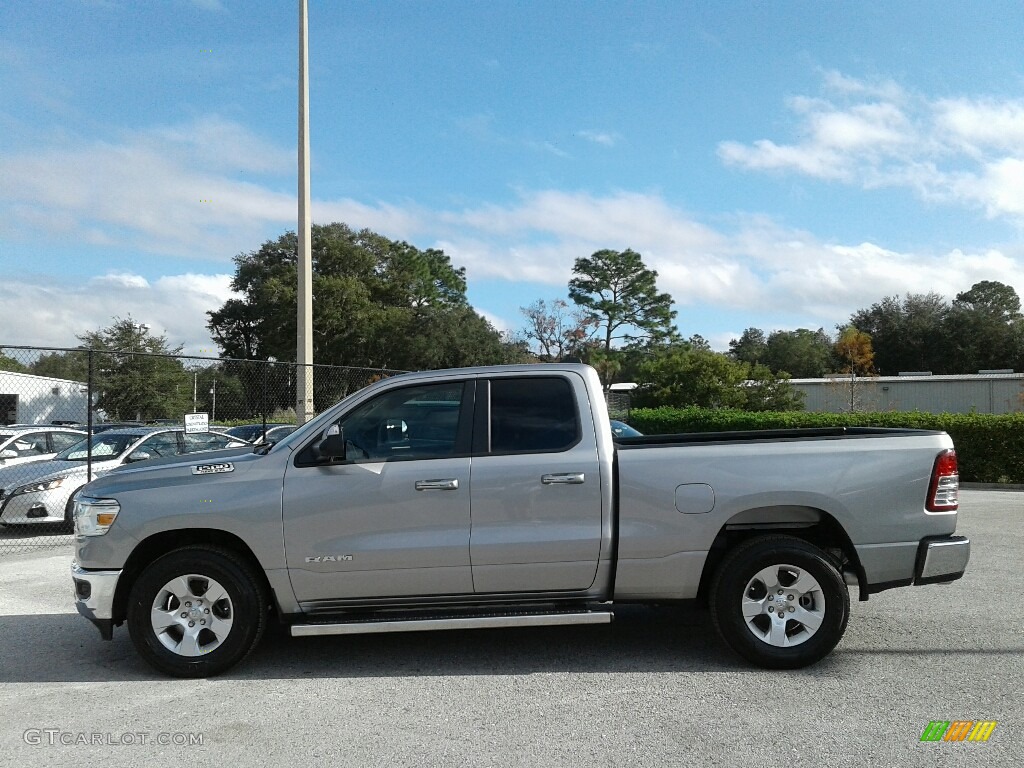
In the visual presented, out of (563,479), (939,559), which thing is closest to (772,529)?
(939,559)

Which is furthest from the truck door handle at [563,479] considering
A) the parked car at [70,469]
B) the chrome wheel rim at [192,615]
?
the parked car at [70,469]

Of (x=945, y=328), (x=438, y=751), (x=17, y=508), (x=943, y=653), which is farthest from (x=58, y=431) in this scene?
(x=945, y=328)

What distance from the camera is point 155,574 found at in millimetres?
5477

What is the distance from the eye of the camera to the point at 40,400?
28.1m

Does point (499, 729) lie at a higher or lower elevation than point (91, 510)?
lower

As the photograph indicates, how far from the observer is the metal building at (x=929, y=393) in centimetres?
4291

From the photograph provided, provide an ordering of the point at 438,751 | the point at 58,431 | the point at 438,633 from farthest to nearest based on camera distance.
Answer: the point at 58,431, the point at 438,633, the point at 438,751

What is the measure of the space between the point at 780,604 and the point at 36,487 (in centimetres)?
1036

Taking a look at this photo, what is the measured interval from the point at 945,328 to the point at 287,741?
79209 millimetres

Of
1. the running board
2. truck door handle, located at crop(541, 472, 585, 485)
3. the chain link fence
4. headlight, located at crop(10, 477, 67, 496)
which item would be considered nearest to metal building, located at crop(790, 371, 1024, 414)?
the chain link fence

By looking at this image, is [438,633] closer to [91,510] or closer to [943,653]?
[91,510]

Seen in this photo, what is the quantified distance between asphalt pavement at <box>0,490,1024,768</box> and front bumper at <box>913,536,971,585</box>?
574 mm

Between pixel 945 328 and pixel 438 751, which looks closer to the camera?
pixel 438 751

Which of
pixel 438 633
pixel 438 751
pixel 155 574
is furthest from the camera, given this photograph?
pixel 438 633
